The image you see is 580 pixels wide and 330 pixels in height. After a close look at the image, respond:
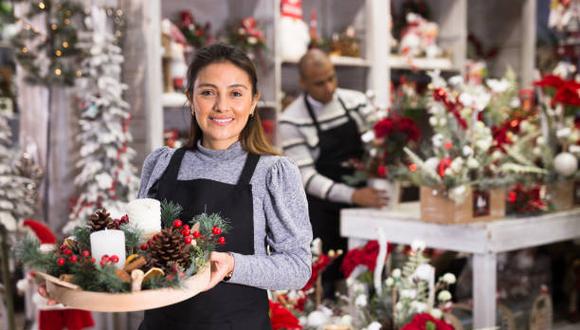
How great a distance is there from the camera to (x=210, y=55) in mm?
1857

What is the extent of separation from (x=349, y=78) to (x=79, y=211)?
2.35 metres

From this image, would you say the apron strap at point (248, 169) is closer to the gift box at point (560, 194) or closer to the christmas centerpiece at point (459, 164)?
the christmas centerpiece at point (459, 164)

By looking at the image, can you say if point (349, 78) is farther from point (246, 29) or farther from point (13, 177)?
point (13, 177)

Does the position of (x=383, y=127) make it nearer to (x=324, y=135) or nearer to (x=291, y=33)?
(x=324, y=135)

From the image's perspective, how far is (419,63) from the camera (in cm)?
568

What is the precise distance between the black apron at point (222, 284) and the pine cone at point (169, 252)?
272 mm

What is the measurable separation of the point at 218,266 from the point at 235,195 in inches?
10.8

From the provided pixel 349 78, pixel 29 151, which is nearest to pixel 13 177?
pixel 29 151

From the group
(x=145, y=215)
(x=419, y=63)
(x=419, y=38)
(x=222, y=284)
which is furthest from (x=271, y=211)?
(x=419, y=38)

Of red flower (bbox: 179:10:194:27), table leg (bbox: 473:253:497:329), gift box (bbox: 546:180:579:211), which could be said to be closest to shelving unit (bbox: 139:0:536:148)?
red flower (bbox: 179:10:194:27)

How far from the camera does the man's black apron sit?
4.29 meters

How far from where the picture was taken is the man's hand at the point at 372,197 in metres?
3.63

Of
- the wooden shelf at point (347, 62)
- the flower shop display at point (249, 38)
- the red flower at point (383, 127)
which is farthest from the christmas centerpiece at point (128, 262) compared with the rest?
the wooden shelf at point (347, 62)

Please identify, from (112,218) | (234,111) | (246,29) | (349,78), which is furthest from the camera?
(349,78)
